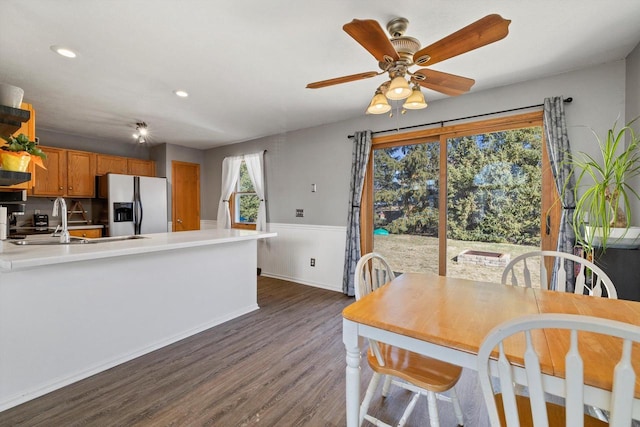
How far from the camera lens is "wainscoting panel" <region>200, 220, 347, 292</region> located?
4.20 meters

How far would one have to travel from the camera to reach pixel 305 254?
14.9 ft

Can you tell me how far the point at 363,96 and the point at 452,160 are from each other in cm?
125

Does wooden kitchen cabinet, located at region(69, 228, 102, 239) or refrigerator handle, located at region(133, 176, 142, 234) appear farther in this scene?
refrigerator handle, located at region(133, 176, 142, 234)

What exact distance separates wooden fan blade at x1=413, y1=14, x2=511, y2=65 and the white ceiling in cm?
40

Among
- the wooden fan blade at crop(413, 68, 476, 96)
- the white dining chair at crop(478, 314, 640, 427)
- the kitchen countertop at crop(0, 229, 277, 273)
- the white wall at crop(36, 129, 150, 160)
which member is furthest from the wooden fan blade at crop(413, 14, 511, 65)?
the white wall at crop(36, 129, 150, 160)

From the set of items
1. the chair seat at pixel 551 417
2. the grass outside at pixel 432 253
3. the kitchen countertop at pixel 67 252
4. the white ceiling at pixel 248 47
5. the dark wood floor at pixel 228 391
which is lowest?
the dark wood floor at pixel 228 391

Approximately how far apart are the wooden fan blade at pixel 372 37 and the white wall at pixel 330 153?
76.9 inches

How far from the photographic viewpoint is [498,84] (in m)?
2.92

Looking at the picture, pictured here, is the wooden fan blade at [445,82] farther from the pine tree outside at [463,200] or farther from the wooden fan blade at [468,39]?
the pine tree outside at [463,200]

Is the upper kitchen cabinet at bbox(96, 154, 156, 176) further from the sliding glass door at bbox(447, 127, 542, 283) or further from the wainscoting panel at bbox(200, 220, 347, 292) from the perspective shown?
the sliding glass door at bbox(447, 127, 542, 283)

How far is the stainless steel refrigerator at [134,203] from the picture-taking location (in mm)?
4609

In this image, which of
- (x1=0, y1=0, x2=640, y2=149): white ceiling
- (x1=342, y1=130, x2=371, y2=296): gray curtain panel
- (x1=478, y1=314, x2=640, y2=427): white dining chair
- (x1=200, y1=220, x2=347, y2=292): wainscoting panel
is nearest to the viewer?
(x1=478, y1=314, x2=640, y2=427): white dining chair

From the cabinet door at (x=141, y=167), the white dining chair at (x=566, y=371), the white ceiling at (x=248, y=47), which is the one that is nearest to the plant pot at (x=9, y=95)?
the white ceiling at (x=248, y=47)

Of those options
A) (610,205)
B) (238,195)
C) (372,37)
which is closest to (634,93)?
(610,205)
